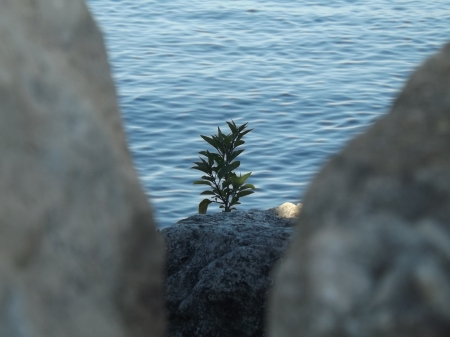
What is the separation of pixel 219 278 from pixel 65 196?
178cm

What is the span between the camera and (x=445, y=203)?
1.49m

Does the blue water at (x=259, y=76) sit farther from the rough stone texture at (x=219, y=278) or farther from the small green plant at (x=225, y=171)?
the rough stone texture at (x=219, y=278)

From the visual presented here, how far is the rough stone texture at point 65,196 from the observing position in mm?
1774

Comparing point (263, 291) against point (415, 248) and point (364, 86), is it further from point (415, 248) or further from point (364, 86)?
point (364, 86)

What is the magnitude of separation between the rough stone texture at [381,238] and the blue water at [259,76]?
6377 mm

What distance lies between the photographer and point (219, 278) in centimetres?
356

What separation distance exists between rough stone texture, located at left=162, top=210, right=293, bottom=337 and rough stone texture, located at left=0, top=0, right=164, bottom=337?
1.43m

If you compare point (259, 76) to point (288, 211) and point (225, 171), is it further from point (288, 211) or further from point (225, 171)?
point (288, 211)

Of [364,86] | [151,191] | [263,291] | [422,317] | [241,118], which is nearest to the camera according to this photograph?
[422,317]

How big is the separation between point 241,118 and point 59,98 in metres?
8.90

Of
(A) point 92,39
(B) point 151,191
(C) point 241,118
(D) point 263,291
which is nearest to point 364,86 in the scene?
(C) point 241,118

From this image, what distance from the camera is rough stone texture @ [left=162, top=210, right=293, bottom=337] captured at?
3.54 metres

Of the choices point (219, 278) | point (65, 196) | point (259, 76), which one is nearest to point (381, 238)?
point (65, 196)

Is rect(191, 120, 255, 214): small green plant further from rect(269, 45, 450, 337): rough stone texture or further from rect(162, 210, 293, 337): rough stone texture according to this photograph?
rect(269, 45, 450, 337): rough stone texture
